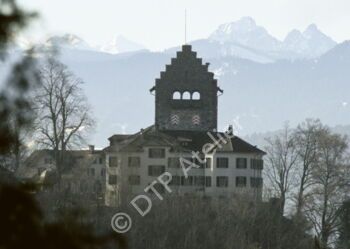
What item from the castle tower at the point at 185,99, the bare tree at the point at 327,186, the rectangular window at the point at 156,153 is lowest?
the bare tree at the point at 327,186

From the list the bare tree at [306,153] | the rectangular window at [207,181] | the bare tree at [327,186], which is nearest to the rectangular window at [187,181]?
the rectangular window at [207,181]

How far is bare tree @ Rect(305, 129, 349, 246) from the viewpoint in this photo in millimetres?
94250

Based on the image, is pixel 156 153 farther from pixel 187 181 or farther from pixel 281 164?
pixel 281 164

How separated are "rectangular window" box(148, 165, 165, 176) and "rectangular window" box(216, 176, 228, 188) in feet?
18.1

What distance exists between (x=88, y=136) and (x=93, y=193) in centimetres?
504

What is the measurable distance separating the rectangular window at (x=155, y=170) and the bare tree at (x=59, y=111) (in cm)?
1795

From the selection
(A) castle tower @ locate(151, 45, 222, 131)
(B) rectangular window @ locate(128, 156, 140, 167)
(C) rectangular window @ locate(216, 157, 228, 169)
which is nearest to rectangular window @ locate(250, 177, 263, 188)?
(C) rectangular window @ locate(216, 157, 228, 169)

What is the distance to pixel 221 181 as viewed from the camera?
104562 mm

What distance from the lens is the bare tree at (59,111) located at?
8169 centimetres

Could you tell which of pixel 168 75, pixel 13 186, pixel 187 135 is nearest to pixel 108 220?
pixel 187 135

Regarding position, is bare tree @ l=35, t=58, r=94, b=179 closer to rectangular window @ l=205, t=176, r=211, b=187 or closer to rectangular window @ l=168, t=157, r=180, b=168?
rectangular window @ l=168, t=157, r=180, b=168

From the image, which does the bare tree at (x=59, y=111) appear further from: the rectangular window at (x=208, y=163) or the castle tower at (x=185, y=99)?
the castle tower at (x=185, y=99)

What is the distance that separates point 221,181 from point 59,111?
26812mm

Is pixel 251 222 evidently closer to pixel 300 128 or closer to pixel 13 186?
pixel 300 128
